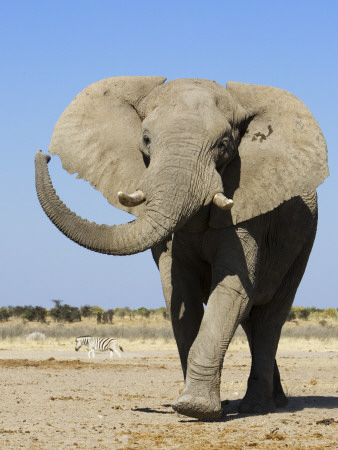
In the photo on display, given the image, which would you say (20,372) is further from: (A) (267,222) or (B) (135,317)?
(B) (135,317)

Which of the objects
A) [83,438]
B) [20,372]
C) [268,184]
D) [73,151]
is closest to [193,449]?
[83,438]

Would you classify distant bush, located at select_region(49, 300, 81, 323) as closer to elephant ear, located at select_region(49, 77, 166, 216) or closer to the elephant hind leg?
the elephant hind leg

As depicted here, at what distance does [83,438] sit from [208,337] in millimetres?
1650

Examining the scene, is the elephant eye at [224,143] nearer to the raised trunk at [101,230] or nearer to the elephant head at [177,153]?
the elephant head at [177,153]

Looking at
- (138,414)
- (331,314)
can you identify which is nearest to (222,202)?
(138,414)

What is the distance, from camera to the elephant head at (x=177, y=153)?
27.2 feet

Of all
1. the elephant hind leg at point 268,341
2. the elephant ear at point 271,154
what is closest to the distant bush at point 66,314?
the elephant hind leg at point 268,341

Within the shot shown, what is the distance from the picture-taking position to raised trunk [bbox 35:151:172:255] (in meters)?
8.23

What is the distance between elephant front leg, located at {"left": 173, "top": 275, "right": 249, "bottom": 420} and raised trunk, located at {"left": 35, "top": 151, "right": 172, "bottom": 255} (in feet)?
4.06

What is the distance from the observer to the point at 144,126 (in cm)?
903

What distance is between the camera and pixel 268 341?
1133 centimetres

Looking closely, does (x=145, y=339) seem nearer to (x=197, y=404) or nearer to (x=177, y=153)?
(x=197, y=404)

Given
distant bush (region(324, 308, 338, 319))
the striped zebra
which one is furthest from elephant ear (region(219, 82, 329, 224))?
distant bush (region(324, 308, 338, 319))

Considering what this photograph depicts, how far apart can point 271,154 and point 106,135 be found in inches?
71.0
